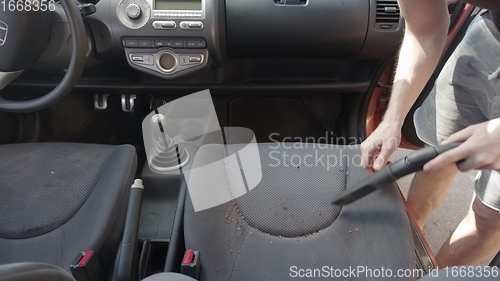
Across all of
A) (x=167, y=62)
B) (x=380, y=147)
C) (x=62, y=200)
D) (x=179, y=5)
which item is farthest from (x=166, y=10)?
(x=380, y=147)

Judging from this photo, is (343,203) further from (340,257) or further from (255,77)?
(255,77)

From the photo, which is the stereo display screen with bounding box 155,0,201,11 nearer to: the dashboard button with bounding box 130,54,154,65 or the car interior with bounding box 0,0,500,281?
the car interior with bounding box 0,0,500,281

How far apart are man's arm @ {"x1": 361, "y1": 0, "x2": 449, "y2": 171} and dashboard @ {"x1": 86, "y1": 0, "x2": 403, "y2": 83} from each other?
24cm

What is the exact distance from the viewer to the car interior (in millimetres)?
750

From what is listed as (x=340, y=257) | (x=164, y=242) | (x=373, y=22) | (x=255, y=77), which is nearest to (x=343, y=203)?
(x=340, y=257)

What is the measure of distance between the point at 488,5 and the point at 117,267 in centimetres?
88

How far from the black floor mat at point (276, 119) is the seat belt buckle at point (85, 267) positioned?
0.84 metres

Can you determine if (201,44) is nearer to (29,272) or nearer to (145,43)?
(145,43)

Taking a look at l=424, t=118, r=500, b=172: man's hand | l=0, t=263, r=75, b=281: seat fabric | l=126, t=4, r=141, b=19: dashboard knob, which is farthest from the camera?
l=126, t=4, r=141, b=19: dashboard knob

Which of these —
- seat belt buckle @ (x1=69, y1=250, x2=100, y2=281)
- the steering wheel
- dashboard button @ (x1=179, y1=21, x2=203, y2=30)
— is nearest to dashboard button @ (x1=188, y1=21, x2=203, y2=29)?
dashboard button @ (x1=179, y1=21, x2=203, y2=30)

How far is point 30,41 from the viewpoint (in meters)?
0.87

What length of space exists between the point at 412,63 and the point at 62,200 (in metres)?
0.83

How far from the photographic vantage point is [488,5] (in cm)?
70

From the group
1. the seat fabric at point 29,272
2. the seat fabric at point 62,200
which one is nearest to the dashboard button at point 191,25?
the seat fabric at point 62,200
